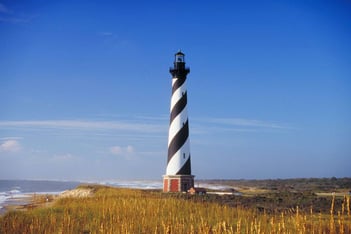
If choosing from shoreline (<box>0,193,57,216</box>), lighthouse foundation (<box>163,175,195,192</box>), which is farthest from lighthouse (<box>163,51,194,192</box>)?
shoreline (<box>0,193,57,216</box>)

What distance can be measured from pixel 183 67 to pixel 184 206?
12016 millimetres

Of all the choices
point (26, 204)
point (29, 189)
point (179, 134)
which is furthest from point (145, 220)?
point (29, 189)

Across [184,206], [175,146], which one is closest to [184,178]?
[175,146]

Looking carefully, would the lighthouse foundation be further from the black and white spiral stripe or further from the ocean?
the ocean

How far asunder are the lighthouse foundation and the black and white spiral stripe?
237 mm

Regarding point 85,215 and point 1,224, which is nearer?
point 1,224

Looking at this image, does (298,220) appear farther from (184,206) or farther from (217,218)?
(184,206)

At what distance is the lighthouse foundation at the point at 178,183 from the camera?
21.7 m

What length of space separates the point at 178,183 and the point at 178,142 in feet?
7.26

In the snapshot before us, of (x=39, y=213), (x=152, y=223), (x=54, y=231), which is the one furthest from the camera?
(x=39, y=213)

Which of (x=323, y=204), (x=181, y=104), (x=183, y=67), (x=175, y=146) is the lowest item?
(x=323, y=204)

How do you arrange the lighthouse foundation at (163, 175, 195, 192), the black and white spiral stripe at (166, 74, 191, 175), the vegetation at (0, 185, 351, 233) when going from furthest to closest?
the black and white spiral stripe at (166, 74, 191, 175), the lighthouse foundation at (163, 175, 195, 192), the vegetation at (0, 185, 351, 233)

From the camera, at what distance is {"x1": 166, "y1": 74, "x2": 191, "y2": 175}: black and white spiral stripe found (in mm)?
22031

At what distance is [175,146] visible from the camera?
22.1 metres
